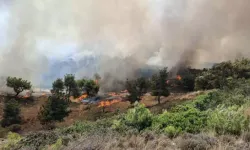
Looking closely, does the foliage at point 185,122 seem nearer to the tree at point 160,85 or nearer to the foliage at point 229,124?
the foliage at point 229,124

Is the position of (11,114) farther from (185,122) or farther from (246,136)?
(246,136)

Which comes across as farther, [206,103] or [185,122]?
[206,103]

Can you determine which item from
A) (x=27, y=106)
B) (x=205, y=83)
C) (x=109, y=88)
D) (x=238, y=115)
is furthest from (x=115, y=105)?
(x=238, y=115)

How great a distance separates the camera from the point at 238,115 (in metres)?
8.89

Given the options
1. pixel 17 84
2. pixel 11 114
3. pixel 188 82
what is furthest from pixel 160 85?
pixel 17 84

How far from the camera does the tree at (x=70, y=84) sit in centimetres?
7956

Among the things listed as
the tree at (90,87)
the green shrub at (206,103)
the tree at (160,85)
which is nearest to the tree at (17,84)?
the tree at (90,87)

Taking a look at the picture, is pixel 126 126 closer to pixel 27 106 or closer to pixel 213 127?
pixel 213 127

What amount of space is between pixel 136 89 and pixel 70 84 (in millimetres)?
23873

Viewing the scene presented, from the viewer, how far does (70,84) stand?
80.2 meters

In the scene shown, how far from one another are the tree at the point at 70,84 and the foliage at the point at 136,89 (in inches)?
795

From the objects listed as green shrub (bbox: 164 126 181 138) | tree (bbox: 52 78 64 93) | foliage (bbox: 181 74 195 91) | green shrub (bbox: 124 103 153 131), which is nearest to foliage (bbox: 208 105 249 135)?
green shrub (bbox: 164 126 181 138)

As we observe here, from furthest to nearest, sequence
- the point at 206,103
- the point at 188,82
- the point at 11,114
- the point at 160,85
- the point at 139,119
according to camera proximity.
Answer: the point at 188,82 → the point at 160,85 → the point at 11,114 → the point at 206,103 → the point at 139,119

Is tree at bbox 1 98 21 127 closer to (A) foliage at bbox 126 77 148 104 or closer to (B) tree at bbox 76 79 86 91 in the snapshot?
(A) foliage at bbox 126 77 148 104
